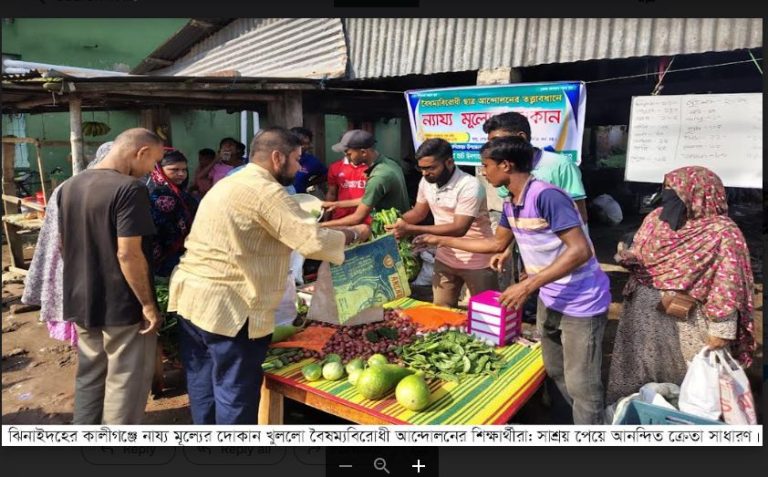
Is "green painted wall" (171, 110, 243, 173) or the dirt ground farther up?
"green painted wall" (171, 110, 243, 173)

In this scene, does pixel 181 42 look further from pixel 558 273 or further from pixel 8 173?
pixel 558 273

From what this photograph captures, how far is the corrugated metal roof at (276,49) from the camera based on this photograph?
6.89 m

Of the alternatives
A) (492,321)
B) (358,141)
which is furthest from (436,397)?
(358,141)

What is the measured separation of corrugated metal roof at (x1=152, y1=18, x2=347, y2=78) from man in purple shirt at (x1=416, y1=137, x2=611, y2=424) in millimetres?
4728

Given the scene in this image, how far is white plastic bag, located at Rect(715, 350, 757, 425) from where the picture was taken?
2.64 metres

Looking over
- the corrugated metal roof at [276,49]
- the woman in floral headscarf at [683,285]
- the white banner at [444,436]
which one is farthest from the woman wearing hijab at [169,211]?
the corrugated metal roof at [276,49]

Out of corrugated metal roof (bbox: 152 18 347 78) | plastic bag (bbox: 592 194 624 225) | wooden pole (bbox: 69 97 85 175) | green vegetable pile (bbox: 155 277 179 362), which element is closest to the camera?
green vegetable pile (bbox: 155 277 179 362)

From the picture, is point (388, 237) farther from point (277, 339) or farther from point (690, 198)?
point (690, 198)

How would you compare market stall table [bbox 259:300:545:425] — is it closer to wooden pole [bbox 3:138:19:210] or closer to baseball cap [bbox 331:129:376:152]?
baseball cap [bbox 331:129:376:152]

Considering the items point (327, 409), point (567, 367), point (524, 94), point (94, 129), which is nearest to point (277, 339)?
point (327, 409)

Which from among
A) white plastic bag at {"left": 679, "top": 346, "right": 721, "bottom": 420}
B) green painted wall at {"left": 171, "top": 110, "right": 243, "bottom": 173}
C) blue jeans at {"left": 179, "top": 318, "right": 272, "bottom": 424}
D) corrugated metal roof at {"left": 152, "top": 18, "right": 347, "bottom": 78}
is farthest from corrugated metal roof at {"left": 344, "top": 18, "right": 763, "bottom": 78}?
green painted wall at {"left": 171, "top": 110, "right": 243, "bottom": 173}

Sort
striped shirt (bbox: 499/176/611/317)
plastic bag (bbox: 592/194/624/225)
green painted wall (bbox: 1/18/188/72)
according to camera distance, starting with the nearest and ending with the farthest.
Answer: striped shirt (bbox: 499/176/611/317)
green painted wall (bbox: 1/18/188/72)
plastic bag (bbox: 592/194/624/225)

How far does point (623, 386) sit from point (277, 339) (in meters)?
2.37

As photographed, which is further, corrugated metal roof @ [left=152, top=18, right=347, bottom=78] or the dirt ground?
corrugated metal roof @ [left=152, top=18, right=347, bottom=78]
